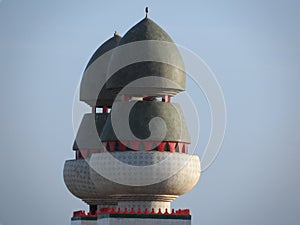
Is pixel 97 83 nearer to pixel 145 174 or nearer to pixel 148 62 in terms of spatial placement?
pixel 148 62

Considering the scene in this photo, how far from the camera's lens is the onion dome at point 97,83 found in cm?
9538

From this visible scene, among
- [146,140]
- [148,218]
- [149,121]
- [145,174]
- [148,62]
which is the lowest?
[148,218]

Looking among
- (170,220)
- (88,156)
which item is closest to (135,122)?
(170,220)

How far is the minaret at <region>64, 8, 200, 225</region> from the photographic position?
81250mm

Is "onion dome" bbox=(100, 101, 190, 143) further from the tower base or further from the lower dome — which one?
the tower base

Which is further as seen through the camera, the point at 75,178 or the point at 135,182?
the point at 75,178

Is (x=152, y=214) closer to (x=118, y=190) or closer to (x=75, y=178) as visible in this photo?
(x=118, y=190)

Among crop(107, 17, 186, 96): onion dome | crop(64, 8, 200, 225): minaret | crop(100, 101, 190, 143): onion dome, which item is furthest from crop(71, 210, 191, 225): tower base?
crop(107, 17, 186, 96): onion dome

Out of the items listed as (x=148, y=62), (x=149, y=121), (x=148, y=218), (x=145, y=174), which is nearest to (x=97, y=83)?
(x=148, y=62)

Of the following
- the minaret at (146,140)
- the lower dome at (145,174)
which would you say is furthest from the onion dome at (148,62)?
the lower dome at (145,174)

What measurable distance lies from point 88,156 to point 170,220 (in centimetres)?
1447

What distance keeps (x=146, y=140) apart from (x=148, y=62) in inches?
191

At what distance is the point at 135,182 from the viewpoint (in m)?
81.2

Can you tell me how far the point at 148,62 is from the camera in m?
82.4
